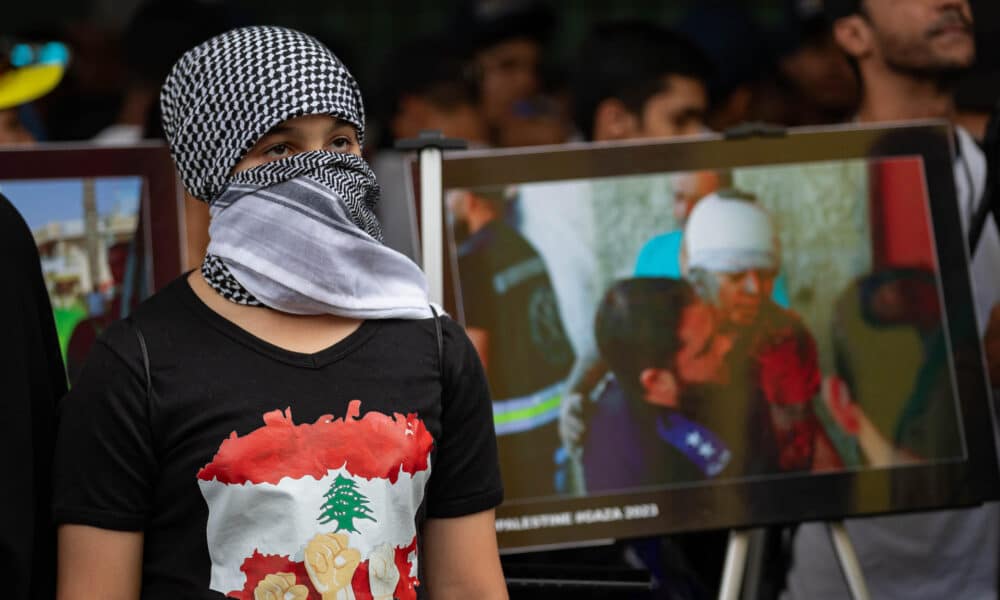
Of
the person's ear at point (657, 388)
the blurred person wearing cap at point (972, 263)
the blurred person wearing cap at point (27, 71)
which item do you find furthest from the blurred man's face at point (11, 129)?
the blurred person wearing cap at point (972, 263)

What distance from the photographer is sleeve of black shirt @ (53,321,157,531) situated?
6.07ft

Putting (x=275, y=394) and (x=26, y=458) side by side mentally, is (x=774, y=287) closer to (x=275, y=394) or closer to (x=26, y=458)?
(x=275, y=394)

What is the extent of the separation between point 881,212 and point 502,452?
0.99 metres

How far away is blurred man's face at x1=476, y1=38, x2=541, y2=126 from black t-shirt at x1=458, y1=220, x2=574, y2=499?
8.65 feet

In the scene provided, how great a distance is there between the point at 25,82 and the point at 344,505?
1032 millimetres

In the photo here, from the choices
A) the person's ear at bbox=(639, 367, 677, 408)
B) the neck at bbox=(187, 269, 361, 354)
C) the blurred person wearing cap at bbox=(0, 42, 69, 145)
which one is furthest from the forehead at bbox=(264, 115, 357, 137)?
the person's ear at bbox=(639, 367, 677, 408)

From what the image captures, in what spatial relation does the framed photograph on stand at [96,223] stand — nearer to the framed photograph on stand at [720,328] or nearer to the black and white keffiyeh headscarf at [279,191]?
the framed photograph on stand at [720,328]

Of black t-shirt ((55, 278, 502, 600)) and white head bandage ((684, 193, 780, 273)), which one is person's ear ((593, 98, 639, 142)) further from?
black t-shirt ((55, 278, 502, 600))

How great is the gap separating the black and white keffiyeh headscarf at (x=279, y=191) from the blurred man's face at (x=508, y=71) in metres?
3.47

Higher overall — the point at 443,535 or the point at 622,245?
the point at 622,245

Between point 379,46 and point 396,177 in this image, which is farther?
point 379,46

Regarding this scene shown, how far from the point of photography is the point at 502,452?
2.83m

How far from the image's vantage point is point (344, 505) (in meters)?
1.92

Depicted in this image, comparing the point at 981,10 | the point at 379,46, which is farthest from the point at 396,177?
the point at 379,46
